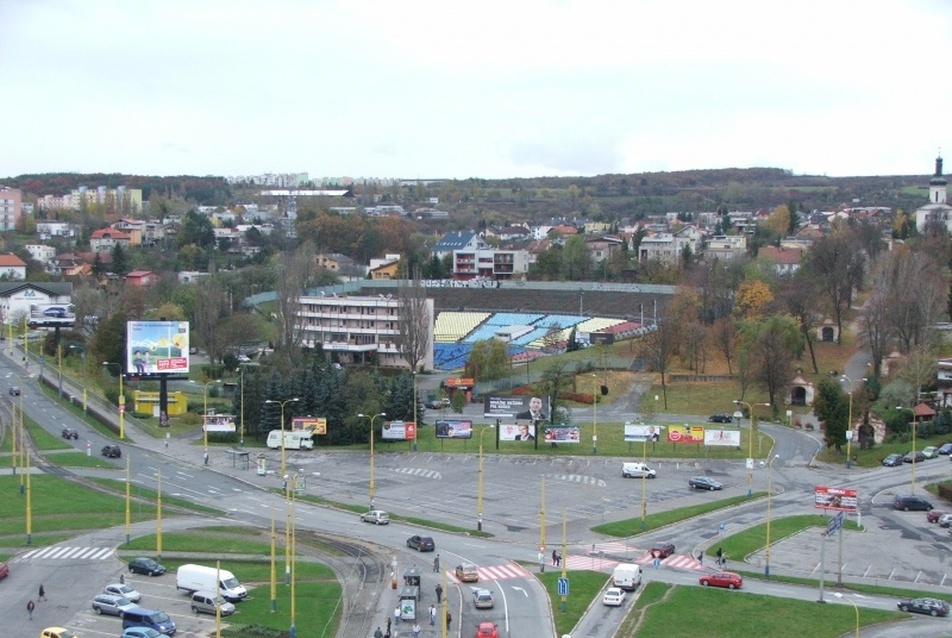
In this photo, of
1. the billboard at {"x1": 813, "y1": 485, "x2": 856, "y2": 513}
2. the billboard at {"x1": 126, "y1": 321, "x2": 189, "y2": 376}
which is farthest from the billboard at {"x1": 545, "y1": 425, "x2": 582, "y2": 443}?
the billboard at {"x1": 126, "y1": 321, "x2": 189, "y2": 376}

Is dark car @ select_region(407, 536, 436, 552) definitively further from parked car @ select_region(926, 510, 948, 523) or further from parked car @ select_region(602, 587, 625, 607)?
parked car @ select_region(926, 510, 948, 523)

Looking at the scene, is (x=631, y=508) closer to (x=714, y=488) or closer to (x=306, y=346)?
(x=714, y=488)

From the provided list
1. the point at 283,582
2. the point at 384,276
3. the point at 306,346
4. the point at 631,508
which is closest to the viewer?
the point at 283,582

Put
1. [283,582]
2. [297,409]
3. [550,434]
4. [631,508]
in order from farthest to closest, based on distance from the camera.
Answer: [297,409] → [550,434] → [631,508] → [283,582]

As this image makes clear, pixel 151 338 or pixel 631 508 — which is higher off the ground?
pixel 151 338

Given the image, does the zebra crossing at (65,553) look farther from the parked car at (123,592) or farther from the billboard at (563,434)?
the billboard at (563,434)

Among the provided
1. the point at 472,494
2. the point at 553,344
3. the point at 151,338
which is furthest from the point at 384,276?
the point at 472,494

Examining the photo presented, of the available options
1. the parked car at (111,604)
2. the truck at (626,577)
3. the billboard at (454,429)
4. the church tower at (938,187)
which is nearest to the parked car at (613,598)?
the truck at (626,577)
